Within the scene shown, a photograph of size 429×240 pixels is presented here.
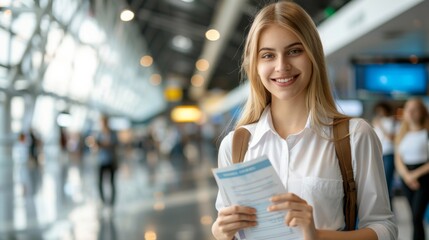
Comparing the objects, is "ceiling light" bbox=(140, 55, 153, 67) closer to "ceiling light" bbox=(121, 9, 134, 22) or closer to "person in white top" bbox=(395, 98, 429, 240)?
"ceiling light" bbox=(121, 9, 134, 22)

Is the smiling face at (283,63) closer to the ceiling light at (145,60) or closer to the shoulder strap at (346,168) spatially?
the shoulder strap at (346,168)

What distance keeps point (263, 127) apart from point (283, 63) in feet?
0.85

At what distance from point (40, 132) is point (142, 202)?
628 inches

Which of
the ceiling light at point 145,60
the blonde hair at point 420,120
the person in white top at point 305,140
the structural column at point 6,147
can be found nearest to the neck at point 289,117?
the person in white top at point 305,140

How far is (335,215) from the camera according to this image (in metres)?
1.94

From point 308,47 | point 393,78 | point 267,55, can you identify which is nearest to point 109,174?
point 393,78

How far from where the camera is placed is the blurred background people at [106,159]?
11297 mm

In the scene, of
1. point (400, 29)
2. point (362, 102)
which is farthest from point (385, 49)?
point (400, 29)

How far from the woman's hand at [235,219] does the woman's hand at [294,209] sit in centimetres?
9

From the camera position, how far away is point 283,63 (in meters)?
1.96

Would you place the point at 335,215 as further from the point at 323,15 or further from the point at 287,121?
the point at 323,15

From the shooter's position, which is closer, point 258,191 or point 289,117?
point 258,191

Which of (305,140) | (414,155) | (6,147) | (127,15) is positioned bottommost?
(305,140)

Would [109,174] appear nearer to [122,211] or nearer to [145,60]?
[122,211]
